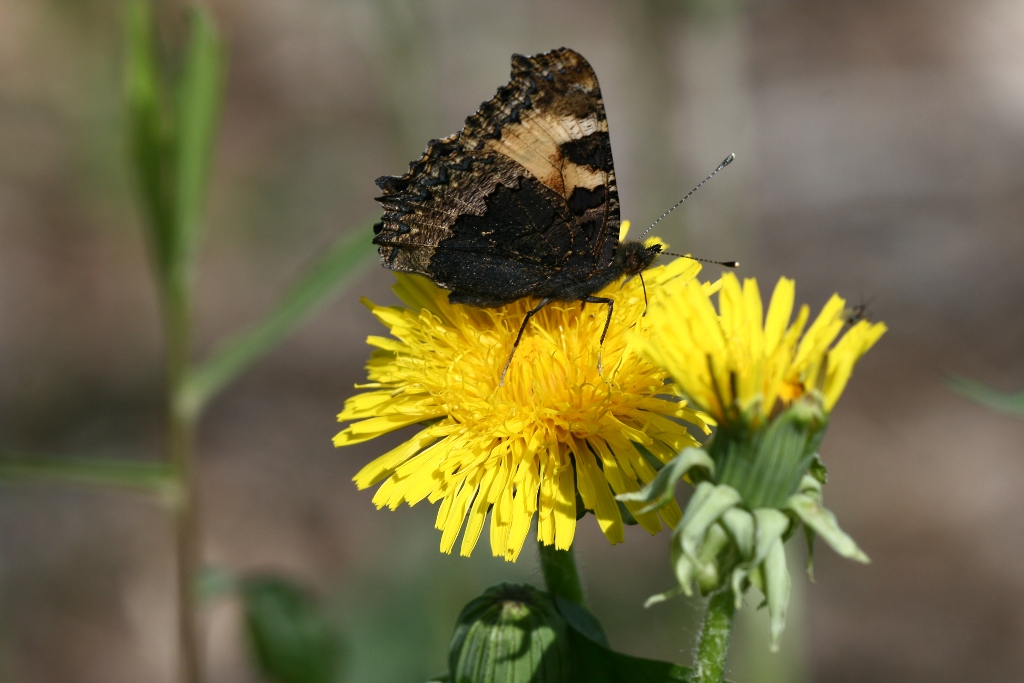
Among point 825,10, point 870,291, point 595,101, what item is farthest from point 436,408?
point 825,10

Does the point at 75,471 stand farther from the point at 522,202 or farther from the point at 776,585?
the point at 776,585

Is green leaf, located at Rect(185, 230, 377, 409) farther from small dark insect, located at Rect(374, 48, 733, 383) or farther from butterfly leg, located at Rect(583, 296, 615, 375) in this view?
butterfly leg, located at Rect(583, 296, 615, 375)

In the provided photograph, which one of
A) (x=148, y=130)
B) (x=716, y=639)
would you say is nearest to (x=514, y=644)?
(x=716, y=639)

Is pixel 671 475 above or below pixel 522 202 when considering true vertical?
below

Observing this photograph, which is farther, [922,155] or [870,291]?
[922,155]

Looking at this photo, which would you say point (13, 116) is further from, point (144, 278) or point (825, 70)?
point (825, 70)

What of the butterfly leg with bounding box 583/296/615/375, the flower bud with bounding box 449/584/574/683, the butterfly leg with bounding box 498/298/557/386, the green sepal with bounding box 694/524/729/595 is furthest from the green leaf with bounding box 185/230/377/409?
the green sepal with bounding box 694/524/729/595
